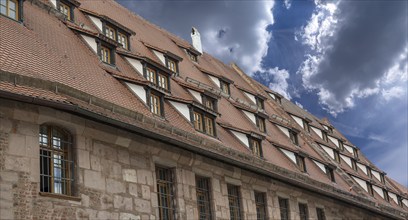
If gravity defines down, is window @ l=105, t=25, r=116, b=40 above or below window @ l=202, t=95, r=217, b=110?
above

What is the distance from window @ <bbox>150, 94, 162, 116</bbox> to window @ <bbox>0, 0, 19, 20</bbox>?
426cm

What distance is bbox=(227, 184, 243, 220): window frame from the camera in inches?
765

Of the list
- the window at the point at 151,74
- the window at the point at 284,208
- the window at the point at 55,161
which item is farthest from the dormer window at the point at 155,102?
the window at the point at 284,208

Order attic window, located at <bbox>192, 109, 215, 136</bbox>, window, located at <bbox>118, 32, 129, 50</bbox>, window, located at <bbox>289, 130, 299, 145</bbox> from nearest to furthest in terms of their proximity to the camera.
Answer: attic window, located at <bbox>192, 109, 215, 136</bbox> → window, located at <bbox>118, 32, 129, 50</bbox> → window, located at <bbox>289, 130, 299, 145</bbox>

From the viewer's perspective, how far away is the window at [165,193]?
16.3 metres

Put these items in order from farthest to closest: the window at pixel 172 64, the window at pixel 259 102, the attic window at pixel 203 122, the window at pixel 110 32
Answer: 1. the window at pixel 259 102
2. the window at pixel 172 64
3. the window at pixel 110 32
4. the attic window at pixel 203 122

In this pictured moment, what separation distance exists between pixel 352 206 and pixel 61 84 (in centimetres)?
1741

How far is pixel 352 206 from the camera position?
90.5 feet

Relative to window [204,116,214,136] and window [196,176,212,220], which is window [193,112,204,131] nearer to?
window [204,116,214,136]

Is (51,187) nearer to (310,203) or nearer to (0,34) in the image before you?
(0,34)

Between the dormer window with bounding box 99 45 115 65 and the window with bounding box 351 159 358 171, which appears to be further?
the window with bounding box 351 159 358 171

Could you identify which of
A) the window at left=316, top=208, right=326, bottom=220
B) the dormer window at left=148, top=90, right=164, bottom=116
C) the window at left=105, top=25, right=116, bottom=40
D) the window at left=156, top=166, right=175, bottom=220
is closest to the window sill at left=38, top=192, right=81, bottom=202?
the window at left=156, top=166, right=175, bottom=220

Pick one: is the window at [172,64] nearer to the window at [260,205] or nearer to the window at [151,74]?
the window at [151,74]

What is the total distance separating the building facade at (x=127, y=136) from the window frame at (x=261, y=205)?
5 cm
